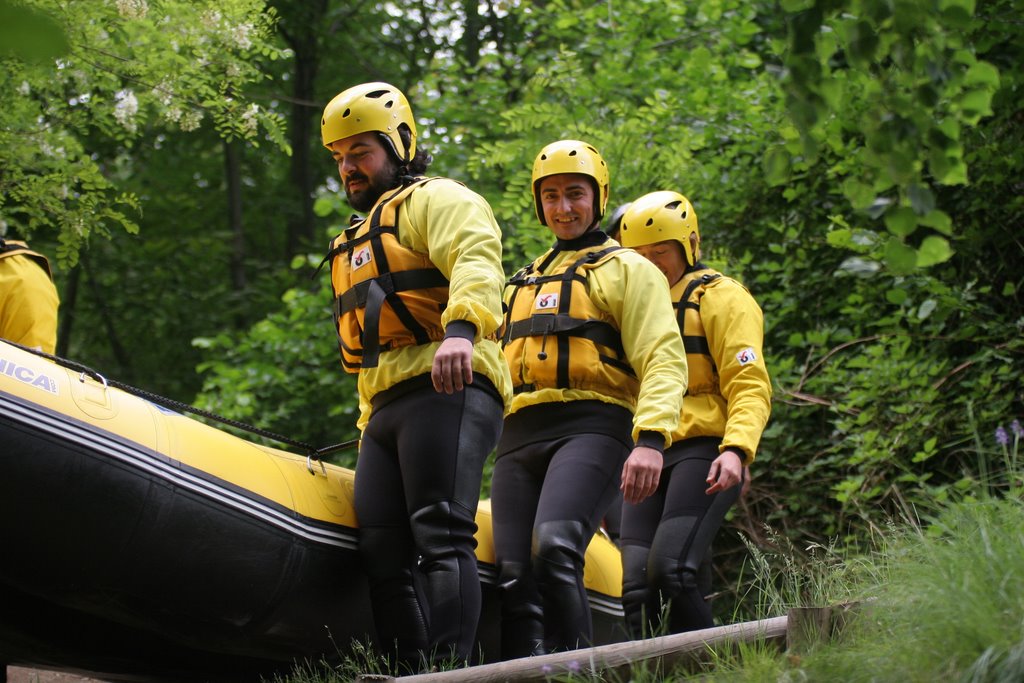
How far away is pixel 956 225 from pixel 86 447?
5.25m

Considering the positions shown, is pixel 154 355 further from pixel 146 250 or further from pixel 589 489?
pixel 589 489

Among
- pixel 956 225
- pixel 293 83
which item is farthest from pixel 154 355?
pixel 956 225

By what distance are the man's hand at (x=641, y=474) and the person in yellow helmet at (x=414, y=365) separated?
17.5 inches

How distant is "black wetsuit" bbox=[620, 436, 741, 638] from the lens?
4.13 metres

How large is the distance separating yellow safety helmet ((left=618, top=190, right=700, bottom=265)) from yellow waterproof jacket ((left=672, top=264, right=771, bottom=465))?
0.20m

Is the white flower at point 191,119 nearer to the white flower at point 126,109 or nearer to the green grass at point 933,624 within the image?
the white flower at point 126,109

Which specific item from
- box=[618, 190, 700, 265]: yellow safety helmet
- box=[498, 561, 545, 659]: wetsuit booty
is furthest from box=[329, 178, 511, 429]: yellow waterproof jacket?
box=[618, 190, 700, 265]: yellow safety helmet

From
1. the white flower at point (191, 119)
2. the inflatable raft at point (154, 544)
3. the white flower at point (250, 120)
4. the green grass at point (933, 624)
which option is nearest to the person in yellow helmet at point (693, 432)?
the inflatable raft at point (154, 544)

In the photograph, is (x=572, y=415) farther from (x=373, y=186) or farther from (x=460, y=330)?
(x=373, y=186)

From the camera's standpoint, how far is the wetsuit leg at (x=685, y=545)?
412 cm

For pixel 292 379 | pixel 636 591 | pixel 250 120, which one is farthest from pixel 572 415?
pixel 292 379

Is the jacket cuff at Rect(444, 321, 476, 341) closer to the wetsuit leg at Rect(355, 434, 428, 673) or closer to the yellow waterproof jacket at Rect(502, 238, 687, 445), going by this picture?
the wetsuit leg at Rect(355, 434, 428, 673)

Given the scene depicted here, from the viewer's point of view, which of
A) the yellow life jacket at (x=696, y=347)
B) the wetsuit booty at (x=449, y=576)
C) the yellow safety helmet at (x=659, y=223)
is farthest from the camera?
the yellow safety helmet at (x=659, y=223)

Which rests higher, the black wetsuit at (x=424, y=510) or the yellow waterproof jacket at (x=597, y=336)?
the yellow waterproof jacket at (x=597, y=336)
